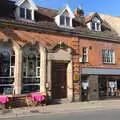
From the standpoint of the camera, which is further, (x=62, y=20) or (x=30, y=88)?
(x=62, y=20)

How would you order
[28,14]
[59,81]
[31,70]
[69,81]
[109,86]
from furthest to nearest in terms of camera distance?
1. [109,86]
2. [69,81]
3. [59,81]
4. [28,14]
5. [31,70]

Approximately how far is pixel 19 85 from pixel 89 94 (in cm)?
717

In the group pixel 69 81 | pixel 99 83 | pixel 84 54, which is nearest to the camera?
pixel 69 81

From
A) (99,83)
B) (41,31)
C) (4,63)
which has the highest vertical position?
(41,31)

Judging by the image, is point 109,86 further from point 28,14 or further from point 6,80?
point 6,80

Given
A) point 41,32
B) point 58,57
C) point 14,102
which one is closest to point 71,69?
point 58,57

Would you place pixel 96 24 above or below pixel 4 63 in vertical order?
above

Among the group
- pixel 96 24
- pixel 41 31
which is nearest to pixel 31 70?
pixel 41 31

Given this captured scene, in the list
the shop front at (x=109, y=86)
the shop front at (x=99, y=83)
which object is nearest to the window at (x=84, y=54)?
the shop front at (x=99, y=83)

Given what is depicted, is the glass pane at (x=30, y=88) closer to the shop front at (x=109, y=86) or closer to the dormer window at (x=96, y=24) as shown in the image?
the shop front at (x=109, y=86)

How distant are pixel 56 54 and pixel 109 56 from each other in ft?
21.5

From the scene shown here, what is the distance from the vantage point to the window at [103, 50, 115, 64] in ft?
94.3

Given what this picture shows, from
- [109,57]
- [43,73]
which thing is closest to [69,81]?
[43,73]

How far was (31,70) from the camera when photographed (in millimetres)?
23656
